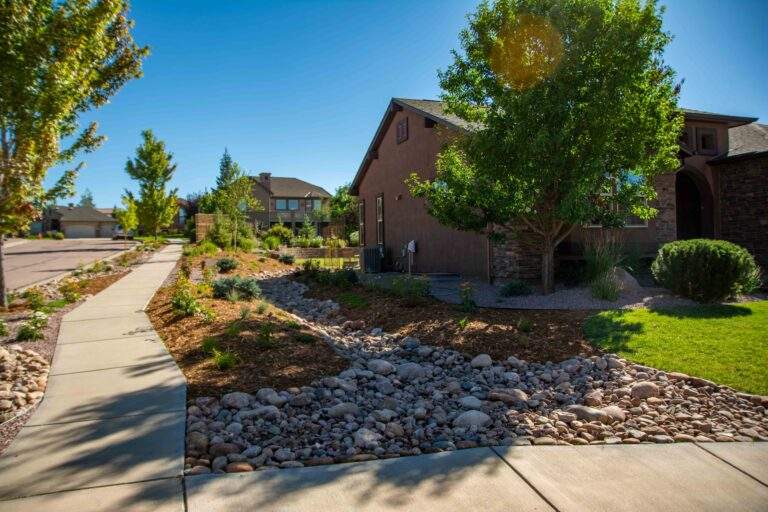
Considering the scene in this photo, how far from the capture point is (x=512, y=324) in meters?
7.59

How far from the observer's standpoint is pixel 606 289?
9.54m

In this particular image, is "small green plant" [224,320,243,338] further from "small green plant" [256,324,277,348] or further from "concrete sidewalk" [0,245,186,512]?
"concrete sidewalk" [0,245,186,512]

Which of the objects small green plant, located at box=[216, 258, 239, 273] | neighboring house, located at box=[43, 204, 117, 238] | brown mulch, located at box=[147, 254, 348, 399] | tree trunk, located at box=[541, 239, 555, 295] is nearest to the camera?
brown mulch, located at box=[147, 254, 348, 399]

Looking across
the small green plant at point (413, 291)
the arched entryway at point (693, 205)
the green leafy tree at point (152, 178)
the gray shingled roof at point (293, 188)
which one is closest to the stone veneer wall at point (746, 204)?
the arched entryway at point (693, 205)

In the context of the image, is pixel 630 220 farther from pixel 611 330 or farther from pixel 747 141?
pixel 611 330

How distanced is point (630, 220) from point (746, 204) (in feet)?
15.3

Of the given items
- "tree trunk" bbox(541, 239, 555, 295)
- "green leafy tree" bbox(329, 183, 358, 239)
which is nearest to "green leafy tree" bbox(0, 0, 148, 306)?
"tree trunk" bbox(541, 239, 555, 295)

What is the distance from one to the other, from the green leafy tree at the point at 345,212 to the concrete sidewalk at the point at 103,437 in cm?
2577

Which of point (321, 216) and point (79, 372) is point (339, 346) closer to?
point (79, 372)

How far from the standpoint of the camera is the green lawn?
5.35 metres

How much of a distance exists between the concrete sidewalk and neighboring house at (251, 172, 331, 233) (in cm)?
4721

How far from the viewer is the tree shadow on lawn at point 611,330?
6.50 meters

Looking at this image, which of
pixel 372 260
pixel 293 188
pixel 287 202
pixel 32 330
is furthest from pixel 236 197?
pixel 293 188

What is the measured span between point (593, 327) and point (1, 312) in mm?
10405
